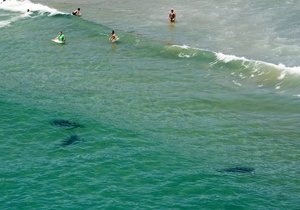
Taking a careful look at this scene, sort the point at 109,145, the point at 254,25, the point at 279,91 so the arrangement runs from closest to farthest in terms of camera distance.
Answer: the point at 109,145
the point at 279,91
the point at 254,25

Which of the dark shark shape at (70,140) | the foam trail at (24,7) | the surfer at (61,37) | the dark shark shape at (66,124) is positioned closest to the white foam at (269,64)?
the dark shark shape at (66,124)

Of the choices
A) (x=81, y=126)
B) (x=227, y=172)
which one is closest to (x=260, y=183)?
(x=227, y=172)

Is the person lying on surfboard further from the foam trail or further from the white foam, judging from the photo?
the foam trail

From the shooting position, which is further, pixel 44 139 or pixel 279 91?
pixel 279 91

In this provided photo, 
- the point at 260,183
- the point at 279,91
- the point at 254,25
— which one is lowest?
the point at 260,183

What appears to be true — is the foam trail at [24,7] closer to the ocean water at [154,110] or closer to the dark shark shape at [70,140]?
the ocean water at [154,110]

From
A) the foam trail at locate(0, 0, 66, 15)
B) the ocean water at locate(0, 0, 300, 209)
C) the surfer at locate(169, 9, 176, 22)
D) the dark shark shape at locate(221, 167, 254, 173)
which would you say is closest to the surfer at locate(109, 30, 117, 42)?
the ocean water at locate(0, 0, 300, 209)

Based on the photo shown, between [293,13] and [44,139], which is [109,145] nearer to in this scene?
[44,139]

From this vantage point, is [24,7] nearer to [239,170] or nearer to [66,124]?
[66,124]
